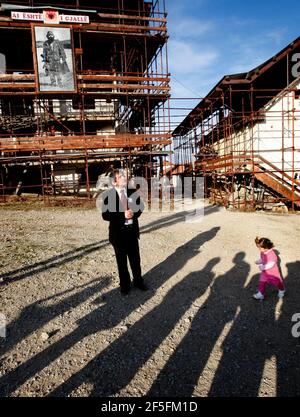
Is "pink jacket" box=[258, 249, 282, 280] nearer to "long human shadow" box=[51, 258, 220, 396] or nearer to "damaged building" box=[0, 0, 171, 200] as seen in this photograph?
"long human shadow" box=[51, 258, 220, 396]

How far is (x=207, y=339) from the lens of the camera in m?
3.71

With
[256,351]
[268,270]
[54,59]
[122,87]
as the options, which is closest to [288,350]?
[256,351]

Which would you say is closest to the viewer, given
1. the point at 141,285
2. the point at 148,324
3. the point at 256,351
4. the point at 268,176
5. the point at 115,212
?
the point at 256,351

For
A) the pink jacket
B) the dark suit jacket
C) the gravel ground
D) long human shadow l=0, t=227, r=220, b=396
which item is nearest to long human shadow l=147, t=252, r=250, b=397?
the gravel ground

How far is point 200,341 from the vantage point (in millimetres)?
3670

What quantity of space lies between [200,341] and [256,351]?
619 mm

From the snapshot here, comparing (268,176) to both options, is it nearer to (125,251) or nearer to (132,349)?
(125,251)

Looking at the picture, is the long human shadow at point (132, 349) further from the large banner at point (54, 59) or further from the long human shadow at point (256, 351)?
the large banner at point (54, 59)

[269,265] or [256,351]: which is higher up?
[269,265]

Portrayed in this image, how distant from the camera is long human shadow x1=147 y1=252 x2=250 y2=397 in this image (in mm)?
2943

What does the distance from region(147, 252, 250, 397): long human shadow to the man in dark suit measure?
50.4 inches

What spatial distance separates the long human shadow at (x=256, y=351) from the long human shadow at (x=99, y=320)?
4.76ft
